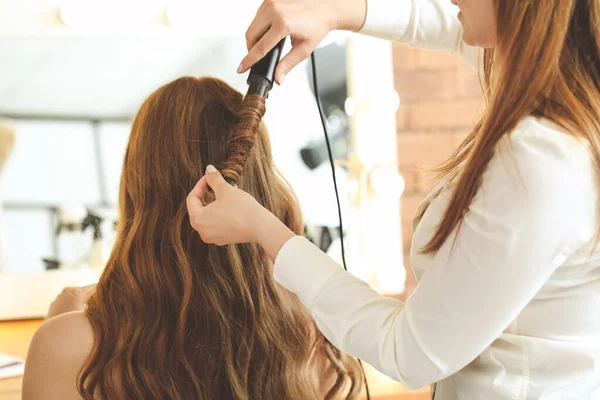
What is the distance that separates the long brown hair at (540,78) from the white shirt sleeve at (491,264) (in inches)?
0.9

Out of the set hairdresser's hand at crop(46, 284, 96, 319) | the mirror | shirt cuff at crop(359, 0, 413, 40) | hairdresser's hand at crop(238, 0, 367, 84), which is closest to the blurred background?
the mirror

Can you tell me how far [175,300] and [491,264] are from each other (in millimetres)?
570

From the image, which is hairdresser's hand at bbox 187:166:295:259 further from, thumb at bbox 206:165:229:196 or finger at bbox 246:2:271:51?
finger at bbox 246:2:271:51

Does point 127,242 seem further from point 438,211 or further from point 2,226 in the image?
point 2,226

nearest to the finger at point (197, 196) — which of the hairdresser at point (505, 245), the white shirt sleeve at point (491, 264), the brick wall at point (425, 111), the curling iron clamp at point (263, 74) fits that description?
the hairdresser at point (505, 245)

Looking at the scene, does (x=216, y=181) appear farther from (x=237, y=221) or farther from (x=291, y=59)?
(x=291, y=59)

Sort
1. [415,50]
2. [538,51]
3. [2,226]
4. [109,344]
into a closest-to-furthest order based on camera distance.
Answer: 1. [538,51]
2. [109,344]
3. [2,226]
4. [415,50]

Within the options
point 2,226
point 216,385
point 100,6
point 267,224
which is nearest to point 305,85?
point 100,6

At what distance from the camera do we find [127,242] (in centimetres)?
112

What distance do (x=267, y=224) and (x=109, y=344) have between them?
0.39 meters

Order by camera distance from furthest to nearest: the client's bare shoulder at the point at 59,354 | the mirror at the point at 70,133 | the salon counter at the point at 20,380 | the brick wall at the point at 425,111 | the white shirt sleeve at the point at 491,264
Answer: the brick wall at the point at 425,111 → the mirror at the point at 70,133 → the salon counter at the point at 20,380 → the client's bare shoulder at the point at 59,354 → the white shirt sleeve at the point at 491,264

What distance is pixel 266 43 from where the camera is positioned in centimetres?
90

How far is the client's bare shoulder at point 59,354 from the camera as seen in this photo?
1.05 metres

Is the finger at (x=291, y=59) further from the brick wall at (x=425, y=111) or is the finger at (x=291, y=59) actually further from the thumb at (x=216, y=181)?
the brick wall at (x=425, y=111)
